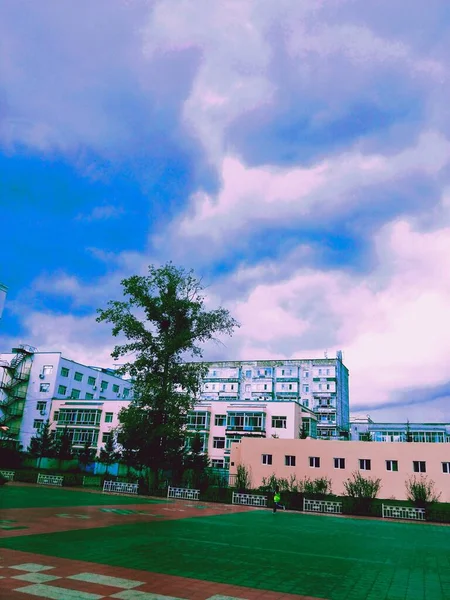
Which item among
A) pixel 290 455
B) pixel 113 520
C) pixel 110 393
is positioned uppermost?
pixel 110 393

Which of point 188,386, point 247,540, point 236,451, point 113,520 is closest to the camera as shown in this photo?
point 247,540

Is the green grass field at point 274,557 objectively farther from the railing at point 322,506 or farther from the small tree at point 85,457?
the small tree at point 85,457

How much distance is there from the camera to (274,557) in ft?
34.2

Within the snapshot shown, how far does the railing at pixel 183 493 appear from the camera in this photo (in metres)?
32.2

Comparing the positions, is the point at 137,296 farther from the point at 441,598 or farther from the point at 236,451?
the point at 441,598

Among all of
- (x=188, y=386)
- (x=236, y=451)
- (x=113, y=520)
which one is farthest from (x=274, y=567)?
(x=236, y=451)

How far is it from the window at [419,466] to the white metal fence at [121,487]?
20823 mm

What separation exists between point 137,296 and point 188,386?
787 cm

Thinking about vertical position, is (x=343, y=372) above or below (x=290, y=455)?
above

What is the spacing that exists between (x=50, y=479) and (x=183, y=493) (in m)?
11.2

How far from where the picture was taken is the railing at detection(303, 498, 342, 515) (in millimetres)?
28266

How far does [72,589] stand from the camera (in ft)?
21.3

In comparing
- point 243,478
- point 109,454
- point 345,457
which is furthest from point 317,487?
point 109,454

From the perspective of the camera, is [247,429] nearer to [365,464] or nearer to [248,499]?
[365,464]
